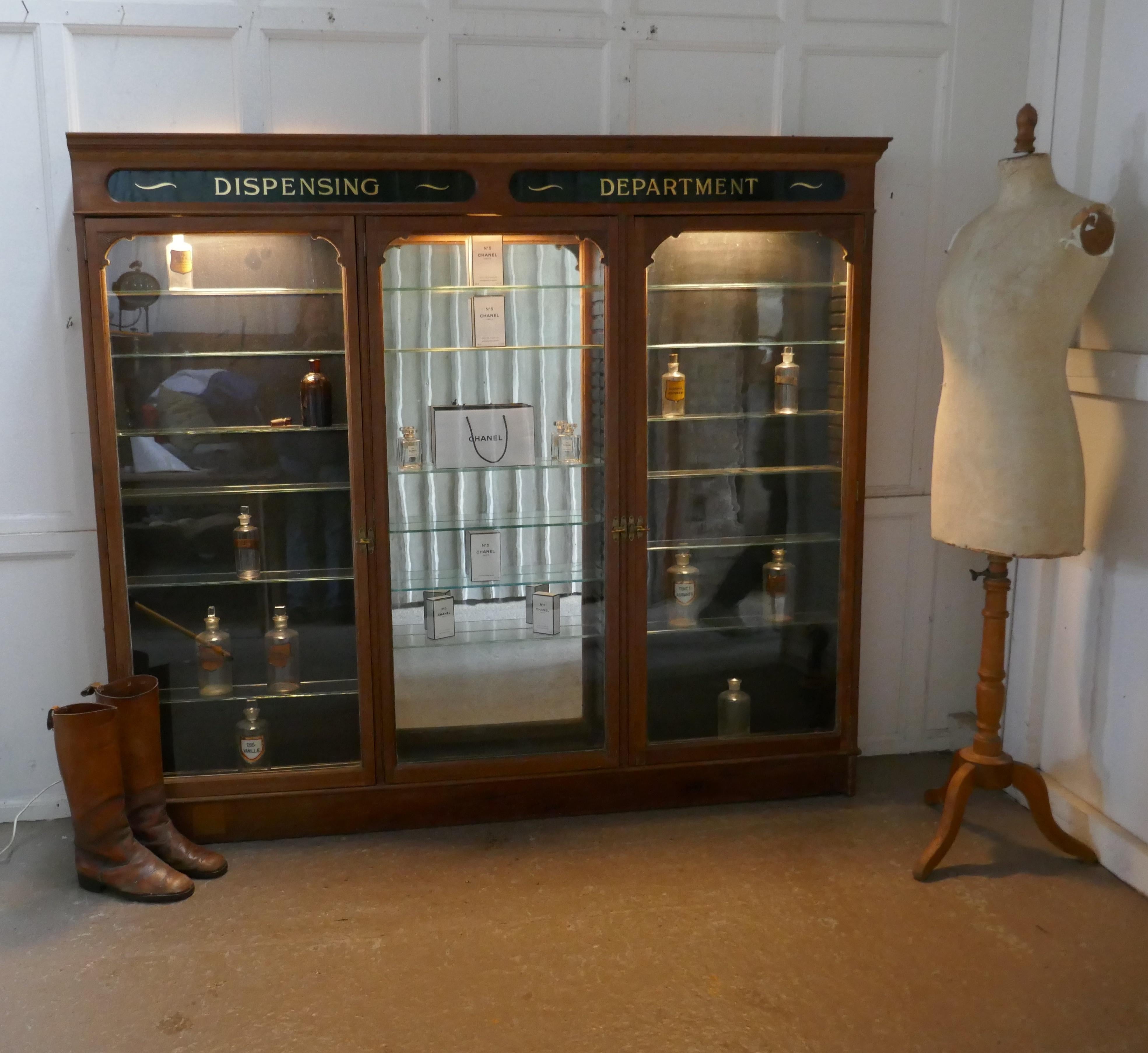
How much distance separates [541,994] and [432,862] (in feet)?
2.45

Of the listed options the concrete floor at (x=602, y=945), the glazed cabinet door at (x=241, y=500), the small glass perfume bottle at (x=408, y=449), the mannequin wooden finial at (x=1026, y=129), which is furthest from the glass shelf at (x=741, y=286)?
the concrete floor at (x=602, y=945)

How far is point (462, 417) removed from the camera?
11.8 ft

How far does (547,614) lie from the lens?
3756 millimetres

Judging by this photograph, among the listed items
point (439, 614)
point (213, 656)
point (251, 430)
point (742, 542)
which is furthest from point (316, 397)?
point (742, 542)

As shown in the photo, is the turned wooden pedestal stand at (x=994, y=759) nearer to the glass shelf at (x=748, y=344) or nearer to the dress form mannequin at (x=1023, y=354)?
the dress form mannequin at (x=1023, y=354)

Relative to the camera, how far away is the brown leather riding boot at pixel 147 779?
10.7 ft

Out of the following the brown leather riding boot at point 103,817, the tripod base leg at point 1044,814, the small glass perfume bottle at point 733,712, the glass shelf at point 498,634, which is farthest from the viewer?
the small glass perfume bottle at point 733,712

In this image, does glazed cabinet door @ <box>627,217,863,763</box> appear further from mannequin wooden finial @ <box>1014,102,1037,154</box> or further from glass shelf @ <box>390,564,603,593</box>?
mannequin wooden finial @ <box>1014,102,1037,154</box>

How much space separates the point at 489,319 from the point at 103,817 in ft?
6.23

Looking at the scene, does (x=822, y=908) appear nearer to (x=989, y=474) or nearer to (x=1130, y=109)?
(x=989, y=474)

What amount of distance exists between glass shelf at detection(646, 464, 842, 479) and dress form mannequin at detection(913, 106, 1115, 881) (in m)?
0.52

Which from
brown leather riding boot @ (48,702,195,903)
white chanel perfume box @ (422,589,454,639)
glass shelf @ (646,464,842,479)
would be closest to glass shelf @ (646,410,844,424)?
glass shelf @ (646,464,842,479)

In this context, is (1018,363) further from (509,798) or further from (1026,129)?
(509,798)

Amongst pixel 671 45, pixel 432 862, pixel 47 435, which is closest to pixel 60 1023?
pixel 432 862
